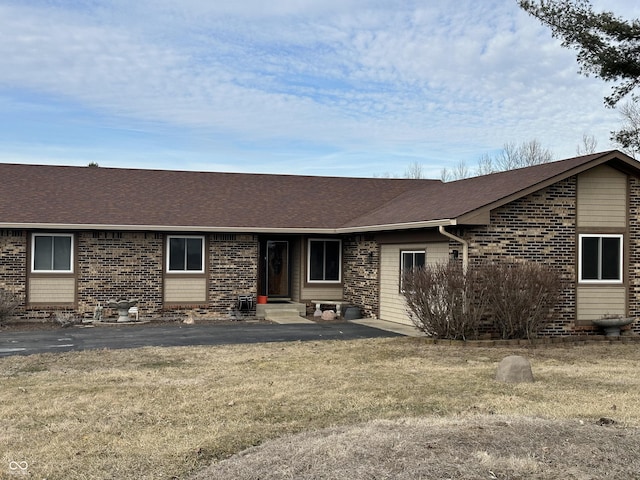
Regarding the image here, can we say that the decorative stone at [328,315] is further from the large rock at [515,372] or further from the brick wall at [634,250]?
the large rock at [515,372]

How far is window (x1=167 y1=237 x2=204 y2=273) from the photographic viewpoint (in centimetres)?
1939

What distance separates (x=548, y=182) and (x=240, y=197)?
10.3m

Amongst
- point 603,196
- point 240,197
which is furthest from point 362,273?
point 603,196

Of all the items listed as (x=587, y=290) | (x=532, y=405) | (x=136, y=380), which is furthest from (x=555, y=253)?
(x=136, y=380)

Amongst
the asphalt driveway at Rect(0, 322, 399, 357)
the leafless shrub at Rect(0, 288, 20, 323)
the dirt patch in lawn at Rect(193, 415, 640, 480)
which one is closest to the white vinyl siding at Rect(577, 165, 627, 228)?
the asphalt driveway at Rect(0, 322, 399, 357)

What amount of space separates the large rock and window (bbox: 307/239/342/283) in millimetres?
11315

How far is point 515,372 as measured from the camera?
9.68m

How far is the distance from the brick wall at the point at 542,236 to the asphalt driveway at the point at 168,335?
2.98 m

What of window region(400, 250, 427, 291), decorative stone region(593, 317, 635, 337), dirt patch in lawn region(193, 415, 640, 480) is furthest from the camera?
window region(400, 250, 427, 291)

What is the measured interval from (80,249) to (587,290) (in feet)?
41.3

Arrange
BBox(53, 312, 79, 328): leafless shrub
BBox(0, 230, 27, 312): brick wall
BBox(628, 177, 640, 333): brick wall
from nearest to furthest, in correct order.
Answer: BBox(628, 177, 640, 333): brick wall < BBox(53, 312, 79, 328): leafless shrub < BBox(0, 230, 27, 312): brick wall

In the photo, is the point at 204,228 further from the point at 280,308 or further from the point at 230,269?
the point at 280,308

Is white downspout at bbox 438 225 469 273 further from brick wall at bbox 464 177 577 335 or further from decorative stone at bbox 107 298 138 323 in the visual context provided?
decorative stone at bbox 107 298 138 323

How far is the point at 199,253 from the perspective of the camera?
773 inches
